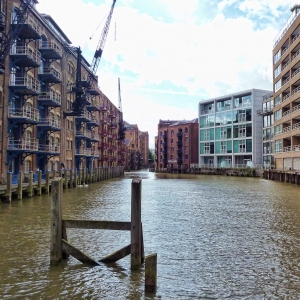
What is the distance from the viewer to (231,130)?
84.4m

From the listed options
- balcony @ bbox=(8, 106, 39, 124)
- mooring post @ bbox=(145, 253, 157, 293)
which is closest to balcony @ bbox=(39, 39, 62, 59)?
balcony @ bbox=(8, 106, 39, 124)

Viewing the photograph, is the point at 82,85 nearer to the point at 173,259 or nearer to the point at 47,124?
the point at 47,124

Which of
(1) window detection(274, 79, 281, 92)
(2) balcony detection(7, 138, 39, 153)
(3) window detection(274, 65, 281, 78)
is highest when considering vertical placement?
(3) window detection(274, 65, 281, 78)

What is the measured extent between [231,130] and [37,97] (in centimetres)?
5684

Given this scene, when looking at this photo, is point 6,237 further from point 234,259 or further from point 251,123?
point 251,123

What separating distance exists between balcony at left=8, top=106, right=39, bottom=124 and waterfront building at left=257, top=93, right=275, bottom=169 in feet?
165

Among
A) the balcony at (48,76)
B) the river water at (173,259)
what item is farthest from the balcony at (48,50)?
the river water at (173,259)

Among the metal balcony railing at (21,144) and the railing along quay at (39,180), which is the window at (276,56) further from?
the metal balcony railing at (21,144)

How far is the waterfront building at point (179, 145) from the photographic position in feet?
343

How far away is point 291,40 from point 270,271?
50296mm

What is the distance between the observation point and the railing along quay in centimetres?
2259

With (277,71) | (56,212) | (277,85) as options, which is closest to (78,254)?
(56,212)

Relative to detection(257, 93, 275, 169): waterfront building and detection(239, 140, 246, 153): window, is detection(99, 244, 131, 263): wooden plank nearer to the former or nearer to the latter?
detection(257, 93, 275, 169): waterfront building

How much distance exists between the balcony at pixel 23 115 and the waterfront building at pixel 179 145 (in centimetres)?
6911
